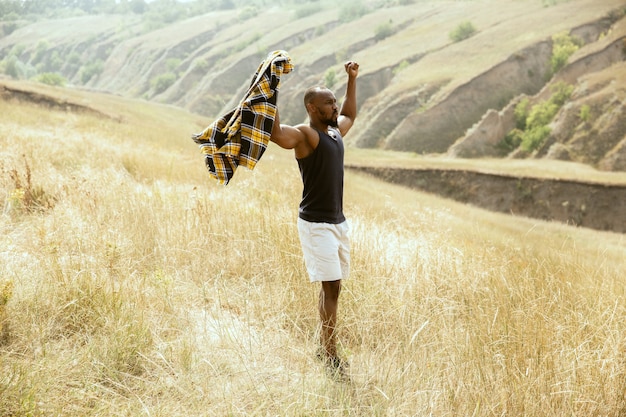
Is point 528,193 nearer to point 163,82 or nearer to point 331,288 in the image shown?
point 331,288

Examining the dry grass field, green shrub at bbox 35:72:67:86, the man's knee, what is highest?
green shrub at bbox 35:72:67:86

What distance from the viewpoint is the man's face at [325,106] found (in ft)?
10.9

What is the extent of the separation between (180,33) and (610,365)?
15143cm

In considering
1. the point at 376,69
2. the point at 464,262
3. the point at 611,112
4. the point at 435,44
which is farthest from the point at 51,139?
the point at 435,44

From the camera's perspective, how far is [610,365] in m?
3.26

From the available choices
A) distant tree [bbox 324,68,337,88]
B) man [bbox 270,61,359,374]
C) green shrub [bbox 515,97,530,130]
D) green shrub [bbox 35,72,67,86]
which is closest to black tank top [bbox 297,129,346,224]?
man [bbox 270,61,359,374]

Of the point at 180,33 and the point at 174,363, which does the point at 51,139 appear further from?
the point at 180,33

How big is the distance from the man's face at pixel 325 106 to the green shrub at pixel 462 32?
67.9 m

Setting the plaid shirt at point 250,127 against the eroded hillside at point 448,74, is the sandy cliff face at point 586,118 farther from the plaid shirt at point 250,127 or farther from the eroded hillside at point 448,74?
the plaid shirt at point 250,127

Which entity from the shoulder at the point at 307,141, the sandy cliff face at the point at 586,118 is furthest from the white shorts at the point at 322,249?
the sandy cliff face at the point at 586,118

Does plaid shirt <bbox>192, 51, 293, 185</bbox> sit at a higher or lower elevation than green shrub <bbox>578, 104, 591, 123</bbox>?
higher

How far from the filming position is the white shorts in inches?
129

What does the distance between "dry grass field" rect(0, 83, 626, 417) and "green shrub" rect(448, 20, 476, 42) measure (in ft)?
213

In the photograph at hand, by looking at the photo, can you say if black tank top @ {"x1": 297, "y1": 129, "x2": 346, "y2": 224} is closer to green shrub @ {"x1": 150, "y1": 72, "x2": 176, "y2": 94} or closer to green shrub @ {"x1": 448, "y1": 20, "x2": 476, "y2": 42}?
green shrub @ {"x1": 448, "y1": 20, "x2": 476, "y2": 42}
